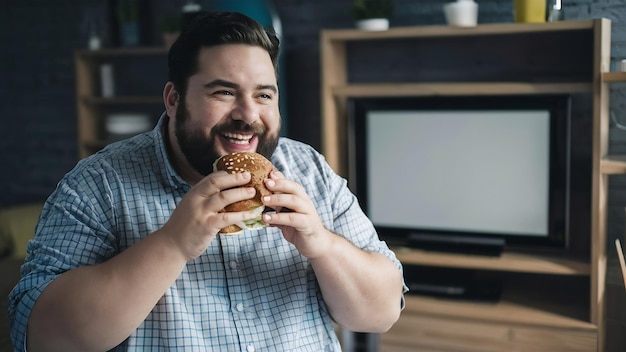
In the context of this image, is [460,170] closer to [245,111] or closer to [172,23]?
[172,23]

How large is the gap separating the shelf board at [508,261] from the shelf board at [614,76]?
0.70 meters

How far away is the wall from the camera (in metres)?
3.40

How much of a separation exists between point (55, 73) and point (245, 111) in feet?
10.1

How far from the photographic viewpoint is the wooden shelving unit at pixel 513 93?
2568 millimetres

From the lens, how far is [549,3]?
2.68 metres

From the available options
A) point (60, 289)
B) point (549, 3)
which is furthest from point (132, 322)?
point (549, 3)

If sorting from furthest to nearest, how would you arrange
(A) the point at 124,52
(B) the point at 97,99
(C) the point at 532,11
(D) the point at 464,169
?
(B) the point at 97,99
(A) the point at 124,52
(D) the point at 464,169
(C) the point at 532,11

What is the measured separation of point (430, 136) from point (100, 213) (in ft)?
6.18

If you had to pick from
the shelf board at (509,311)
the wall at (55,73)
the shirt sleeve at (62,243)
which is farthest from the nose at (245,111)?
the wall at (55,73)

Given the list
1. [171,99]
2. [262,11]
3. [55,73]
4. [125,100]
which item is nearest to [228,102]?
[171,99]

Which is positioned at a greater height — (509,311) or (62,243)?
(62,243)

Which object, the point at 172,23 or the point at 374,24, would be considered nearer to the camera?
the point at 374,24

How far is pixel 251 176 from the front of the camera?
1213mm

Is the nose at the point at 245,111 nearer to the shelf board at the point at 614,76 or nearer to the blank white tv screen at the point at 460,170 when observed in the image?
the shelf board at the point at 614,76
